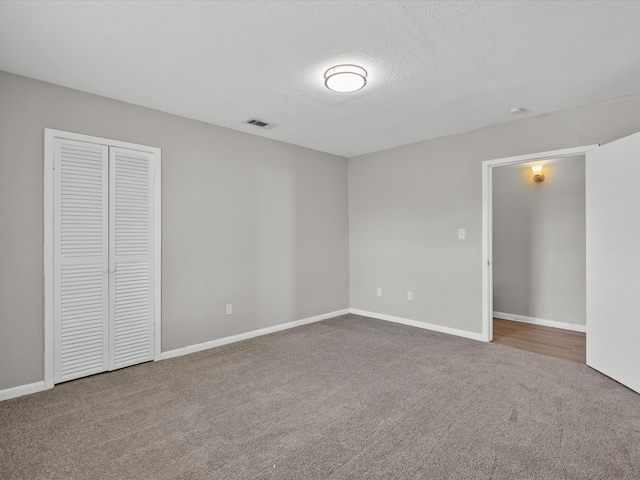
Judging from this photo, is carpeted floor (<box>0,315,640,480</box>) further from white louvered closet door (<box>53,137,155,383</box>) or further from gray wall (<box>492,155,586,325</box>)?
gray wall (<box>492,155,586,325</box>)

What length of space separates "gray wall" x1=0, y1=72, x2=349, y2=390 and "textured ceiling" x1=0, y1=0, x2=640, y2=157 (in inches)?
10.6

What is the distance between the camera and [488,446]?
206 cm

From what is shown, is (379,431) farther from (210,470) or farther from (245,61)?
(245,61)

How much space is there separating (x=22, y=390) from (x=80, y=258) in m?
1.09

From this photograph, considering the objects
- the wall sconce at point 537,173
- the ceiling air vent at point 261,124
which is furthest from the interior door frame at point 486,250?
the ceiling air vent at point 261,124

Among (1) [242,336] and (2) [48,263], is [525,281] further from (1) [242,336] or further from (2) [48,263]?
(2) [48,263]

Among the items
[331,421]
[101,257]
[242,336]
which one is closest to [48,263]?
[101,257]

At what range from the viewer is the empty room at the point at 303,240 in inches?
81.4

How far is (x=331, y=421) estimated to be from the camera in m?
2.37

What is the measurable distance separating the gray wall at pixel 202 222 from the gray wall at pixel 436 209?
39 centimetres

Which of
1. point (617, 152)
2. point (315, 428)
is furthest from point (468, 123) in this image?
point (315, 428)

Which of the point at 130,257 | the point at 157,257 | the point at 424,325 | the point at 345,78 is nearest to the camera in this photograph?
the point at 345,78

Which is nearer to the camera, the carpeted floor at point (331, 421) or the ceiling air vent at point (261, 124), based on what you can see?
the carpeted floor at point (331, 421)

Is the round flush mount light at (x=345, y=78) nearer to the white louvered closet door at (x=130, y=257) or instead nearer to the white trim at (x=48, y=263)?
the white louvered closet door at (x=130, y=257)
